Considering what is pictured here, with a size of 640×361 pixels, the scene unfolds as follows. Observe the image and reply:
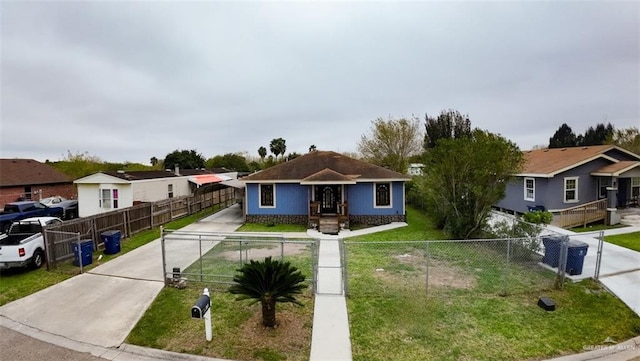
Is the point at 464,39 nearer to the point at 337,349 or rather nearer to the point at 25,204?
the point at 337,349

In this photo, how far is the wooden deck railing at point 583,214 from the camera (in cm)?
1631

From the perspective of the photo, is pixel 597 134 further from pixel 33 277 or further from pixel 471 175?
pixel 33 277

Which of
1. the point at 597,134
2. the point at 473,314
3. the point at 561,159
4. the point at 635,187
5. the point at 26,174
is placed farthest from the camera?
the point at 597,134

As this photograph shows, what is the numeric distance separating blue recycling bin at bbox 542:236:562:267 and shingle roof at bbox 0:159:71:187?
36.5 meters

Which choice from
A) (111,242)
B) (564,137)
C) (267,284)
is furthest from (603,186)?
(564,137)

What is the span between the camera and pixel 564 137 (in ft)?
156

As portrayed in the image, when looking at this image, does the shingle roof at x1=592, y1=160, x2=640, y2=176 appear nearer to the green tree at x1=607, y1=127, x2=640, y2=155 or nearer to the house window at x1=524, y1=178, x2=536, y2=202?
the house window at x1=524, y1=178, x2=536, y2=202

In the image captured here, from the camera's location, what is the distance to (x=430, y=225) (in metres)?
18.0

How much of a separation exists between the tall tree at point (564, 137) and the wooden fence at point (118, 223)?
50.0m

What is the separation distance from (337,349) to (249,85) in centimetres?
2235

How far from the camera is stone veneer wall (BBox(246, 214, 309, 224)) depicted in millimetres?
19375

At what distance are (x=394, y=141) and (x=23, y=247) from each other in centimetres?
2909

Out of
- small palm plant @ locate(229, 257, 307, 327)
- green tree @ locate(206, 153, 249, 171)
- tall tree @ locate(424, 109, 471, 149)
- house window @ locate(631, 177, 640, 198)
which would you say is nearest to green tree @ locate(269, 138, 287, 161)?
green tree @ locate(206, 153, 249, 171)

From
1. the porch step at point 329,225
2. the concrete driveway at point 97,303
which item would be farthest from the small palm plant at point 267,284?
the porch step at point 329,225
